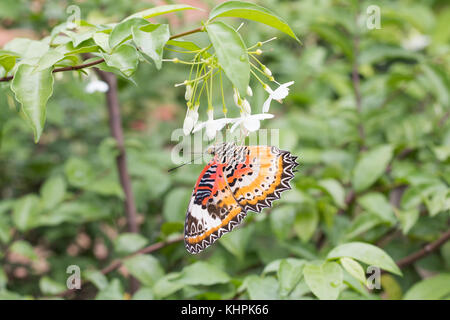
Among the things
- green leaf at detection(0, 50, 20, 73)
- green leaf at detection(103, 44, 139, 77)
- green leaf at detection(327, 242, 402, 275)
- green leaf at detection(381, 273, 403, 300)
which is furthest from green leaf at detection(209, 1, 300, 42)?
green leaf at detection(381, 273, 403, 300)

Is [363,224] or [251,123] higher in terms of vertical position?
[251,123]

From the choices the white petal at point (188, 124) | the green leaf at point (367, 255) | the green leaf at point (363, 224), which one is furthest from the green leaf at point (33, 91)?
the green leaf at point (363, 224)

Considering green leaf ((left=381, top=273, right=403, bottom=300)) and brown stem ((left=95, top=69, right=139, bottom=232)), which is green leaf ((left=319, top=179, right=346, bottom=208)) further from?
brown stem ((left=95, top=69, right=139, bottom=232))

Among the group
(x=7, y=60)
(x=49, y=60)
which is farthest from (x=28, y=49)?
(x=49, y=60)

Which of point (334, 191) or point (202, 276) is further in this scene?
point (334, 191)

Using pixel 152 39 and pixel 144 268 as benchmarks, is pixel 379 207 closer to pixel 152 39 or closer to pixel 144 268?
pixel 144 268

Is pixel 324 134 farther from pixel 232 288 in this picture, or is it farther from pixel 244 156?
pixel 244 156

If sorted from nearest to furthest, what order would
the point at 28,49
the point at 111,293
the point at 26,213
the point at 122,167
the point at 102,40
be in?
the point at 102,40 → the point at 28,49 → the point at 111,293 → the point at 26,213 → the point at 122,167
